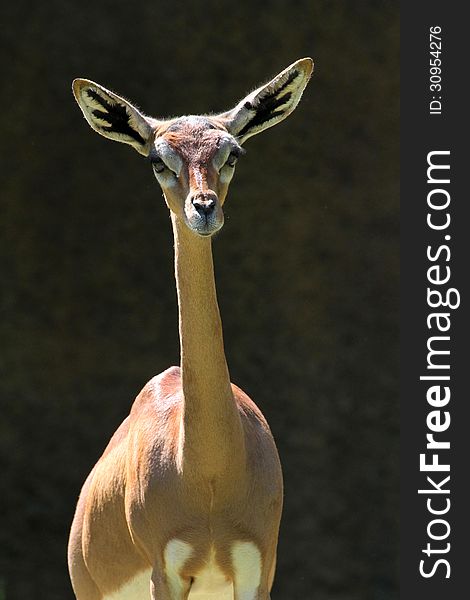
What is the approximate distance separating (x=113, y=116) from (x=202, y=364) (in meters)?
1.04

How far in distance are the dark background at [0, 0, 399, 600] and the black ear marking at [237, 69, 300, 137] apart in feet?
15.6

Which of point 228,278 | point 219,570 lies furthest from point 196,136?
point 228,278

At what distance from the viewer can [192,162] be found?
501 centimetres

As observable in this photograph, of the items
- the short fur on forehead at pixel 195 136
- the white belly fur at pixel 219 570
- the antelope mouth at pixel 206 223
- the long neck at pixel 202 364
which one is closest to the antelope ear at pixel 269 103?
the short fur on forehead at pixel 195 136

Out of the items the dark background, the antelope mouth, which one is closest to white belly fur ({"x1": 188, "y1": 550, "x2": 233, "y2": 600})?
the antelope mouth

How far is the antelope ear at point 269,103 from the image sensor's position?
5.48m

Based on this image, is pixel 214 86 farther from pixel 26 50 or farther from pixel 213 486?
pixel 213 486

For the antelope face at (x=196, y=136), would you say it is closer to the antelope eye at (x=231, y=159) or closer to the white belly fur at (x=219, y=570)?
the antelope eye at (x=231, y=159)

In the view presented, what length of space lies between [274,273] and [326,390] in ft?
3.13

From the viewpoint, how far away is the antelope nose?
187 inches

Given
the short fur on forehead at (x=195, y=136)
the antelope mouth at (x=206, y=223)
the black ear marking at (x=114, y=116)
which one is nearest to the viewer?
the antelope mouth at (x=206, y=223)

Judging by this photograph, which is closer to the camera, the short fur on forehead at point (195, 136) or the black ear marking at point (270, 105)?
the short fur on forehead at point (195, 136)

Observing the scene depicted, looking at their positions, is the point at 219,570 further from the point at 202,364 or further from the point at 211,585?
the point at 202,364

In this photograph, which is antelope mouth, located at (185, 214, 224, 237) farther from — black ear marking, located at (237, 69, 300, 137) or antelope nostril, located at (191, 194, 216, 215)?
black ear marking, located at (237, 69, 300, 137)
